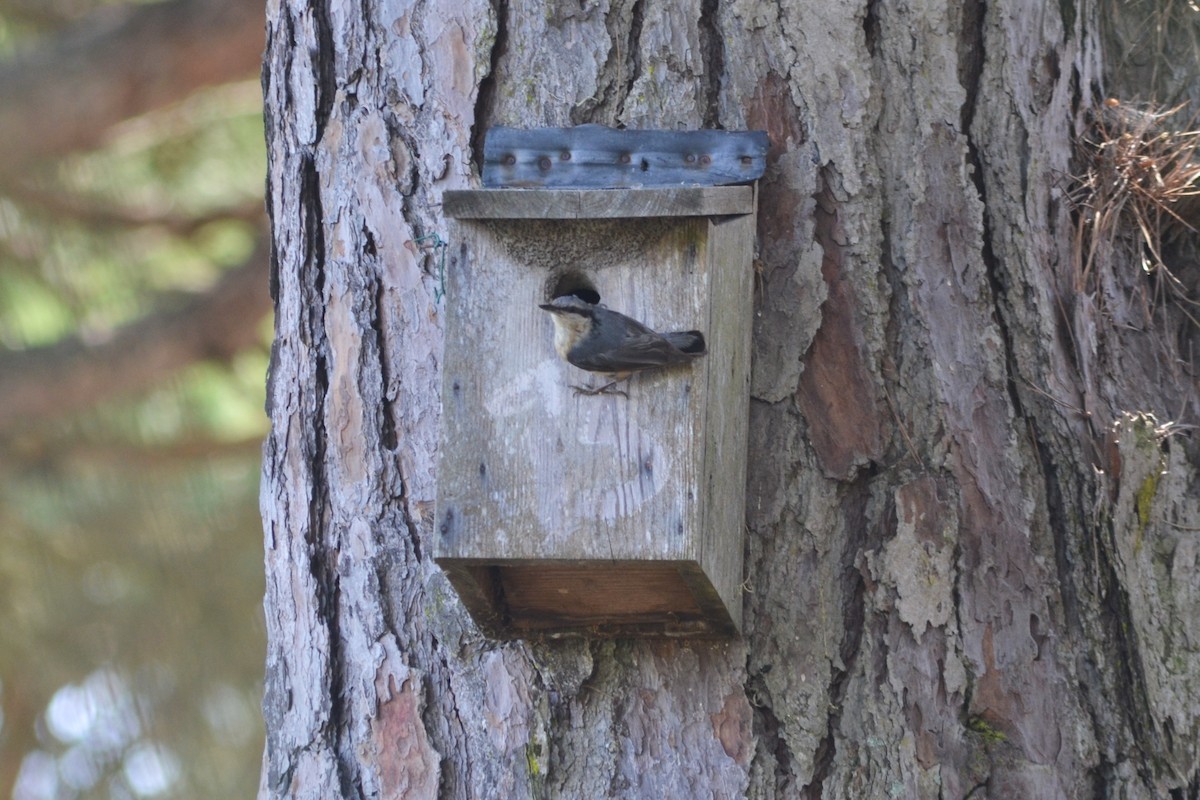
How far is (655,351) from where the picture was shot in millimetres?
1717

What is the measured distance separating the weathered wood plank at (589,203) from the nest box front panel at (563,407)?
0.03 metres

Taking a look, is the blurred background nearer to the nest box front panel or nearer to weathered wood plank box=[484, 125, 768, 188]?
weathered wood plank box=[484, 125, 768, 188]

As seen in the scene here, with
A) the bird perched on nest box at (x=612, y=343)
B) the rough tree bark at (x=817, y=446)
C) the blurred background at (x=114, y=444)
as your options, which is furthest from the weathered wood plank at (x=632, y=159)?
the blurred background at (x=114, y=444)

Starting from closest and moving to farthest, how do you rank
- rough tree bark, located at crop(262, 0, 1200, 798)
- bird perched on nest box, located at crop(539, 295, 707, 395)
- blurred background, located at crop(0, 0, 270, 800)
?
bird perched on nest box, located at crop(539, 295, 707, 395) < rough tree bark, located at crop(262, 0, 1200, 798) < blurred background, located at crop(0, 0, 270, 800)

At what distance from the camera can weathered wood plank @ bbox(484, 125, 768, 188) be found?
1996 millimetres

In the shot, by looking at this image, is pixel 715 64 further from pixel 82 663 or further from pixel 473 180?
pixel 82 663

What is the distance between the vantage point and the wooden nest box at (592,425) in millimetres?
1708

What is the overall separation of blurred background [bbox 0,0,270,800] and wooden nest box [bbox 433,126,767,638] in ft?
8.79

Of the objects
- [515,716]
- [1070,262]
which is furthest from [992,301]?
[515,716]

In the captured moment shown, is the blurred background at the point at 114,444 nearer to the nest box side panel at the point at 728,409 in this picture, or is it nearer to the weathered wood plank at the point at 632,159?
the weathered wood plank at the point at 632,159

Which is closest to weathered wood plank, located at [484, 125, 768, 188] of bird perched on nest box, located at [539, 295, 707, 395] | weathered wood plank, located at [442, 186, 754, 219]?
weathered wood plank, located at [442, 186, 754, 219]

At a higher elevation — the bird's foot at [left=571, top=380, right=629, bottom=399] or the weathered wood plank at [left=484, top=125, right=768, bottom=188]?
the weathered wood plank at [left=484, top=125, right=768, bottom=188]

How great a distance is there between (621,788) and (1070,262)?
3.66 ft

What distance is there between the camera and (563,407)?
1.76 m
